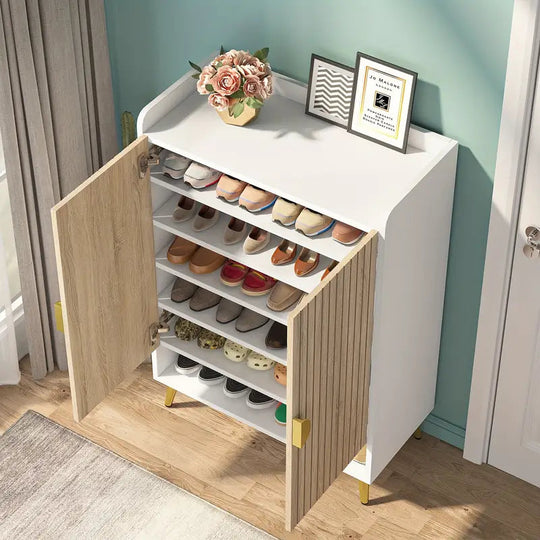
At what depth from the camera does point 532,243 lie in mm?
2441

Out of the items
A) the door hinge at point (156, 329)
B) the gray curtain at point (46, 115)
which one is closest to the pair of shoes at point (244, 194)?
the door hinge at point (156, 329)

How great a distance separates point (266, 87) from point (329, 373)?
716mm

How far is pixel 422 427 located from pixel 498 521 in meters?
0.38

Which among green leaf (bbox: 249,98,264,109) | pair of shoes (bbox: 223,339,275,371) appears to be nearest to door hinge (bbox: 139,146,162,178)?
green leaf (bbox: 249,98,264,109)

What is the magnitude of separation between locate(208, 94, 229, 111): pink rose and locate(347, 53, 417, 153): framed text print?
1.01ft

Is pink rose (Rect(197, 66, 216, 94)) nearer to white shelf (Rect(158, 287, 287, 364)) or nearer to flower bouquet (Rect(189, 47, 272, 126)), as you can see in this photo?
flower bouquet (Rect(189, 47, 272, 126))

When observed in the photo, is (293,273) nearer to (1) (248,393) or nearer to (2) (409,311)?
(2) (409,311)

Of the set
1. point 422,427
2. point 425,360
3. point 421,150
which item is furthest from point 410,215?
point 422,427

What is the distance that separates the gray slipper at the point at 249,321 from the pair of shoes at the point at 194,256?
155mm

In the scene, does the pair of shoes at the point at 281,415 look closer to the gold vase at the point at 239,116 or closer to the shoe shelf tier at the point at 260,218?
the shoe shelf tier at the point at 260,218

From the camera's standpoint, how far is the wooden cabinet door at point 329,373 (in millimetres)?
2113

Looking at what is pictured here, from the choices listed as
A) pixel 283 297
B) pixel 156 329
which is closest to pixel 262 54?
pixel 283 297

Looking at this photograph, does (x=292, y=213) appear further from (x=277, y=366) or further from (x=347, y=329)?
(x=277, y=366)

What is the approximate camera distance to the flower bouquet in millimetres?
2430
